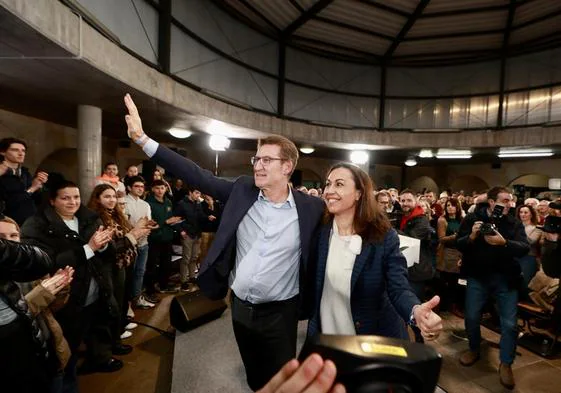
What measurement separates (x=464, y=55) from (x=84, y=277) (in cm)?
1351

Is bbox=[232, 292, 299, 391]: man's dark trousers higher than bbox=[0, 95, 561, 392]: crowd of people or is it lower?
lower

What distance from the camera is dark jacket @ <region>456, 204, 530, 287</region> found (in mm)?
3041

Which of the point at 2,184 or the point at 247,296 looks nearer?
the point at 247,296

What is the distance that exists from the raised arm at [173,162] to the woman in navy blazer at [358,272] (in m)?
0.69

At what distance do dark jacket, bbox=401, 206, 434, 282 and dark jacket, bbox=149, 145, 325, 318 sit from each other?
2.10 m

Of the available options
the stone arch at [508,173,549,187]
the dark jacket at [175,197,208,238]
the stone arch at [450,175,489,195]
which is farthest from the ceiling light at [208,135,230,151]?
the stone arch at [508,173,549,187]

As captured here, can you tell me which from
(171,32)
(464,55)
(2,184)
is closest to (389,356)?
(2,184)

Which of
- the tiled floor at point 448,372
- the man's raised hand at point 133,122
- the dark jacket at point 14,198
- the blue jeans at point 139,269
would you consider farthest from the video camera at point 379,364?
the blue jeans at point 139,269

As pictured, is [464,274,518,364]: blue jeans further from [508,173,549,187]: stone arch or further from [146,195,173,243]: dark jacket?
[508,173,549,187]: stone arch

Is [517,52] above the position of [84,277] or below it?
above

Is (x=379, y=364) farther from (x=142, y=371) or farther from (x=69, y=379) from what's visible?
(x=142, y=371)

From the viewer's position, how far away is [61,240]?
234 centimetres

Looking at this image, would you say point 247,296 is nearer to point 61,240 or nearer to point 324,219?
point 324,219

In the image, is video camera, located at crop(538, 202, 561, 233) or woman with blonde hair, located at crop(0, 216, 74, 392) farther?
video camera, located at crop(538, 202, 561, 233)
